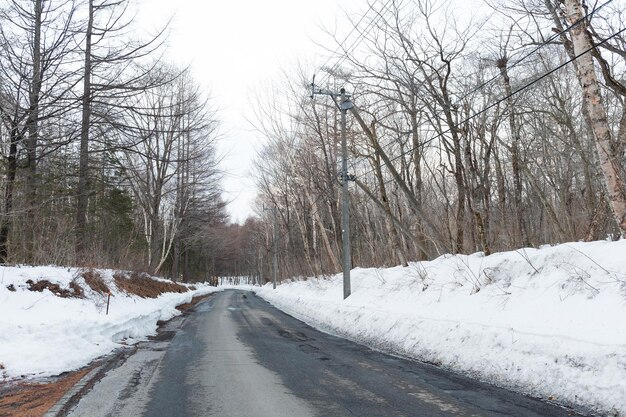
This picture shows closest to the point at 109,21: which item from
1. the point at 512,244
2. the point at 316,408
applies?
the point at 316,408

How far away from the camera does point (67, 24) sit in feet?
29.4

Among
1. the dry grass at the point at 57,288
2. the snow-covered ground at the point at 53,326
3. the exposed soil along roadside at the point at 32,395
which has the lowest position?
the exposed soil along roadside at the point at 32,395

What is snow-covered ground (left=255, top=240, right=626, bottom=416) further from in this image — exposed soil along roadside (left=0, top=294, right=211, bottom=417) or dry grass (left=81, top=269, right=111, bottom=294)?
dry grass (left=81, top=269, right=111, bottom=294)

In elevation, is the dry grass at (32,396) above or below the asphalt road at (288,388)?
above

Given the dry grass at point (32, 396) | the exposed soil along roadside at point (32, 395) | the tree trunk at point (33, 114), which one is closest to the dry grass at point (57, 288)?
the tree trunk at point (33, 114)

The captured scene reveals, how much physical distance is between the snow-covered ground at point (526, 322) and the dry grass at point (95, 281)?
6.99 m

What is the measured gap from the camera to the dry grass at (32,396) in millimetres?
4578

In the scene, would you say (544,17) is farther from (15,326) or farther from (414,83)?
(15,326)

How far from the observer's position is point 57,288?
10.9 meters

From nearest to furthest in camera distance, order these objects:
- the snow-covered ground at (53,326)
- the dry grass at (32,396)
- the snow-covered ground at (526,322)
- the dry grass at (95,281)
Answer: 1. the dry grass at (32,396)
2. the snow-covered ground at (526,322)
3. the snow-covered ground at (53,326)
4. the dry grass at (95,281)

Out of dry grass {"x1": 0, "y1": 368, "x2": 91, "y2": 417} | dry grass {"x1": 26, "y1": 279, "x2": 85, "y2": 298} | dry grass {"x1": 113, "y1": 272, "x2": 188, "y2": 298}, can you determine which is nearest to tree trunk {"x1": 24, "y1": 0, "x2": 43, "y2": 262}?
dry grass {"x1": 26, "y1": 279, "x2": 85, "y2": 298}

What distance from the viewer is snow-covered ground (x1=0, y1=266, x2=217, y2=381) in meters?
6.59

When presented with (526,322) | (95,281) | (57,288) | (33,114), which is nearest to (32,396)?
(33,114)

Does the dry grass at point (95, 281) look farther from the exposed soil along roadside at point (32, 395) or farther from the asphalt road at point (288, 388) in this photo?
the exposed soil along roadside at point (32, 395)
